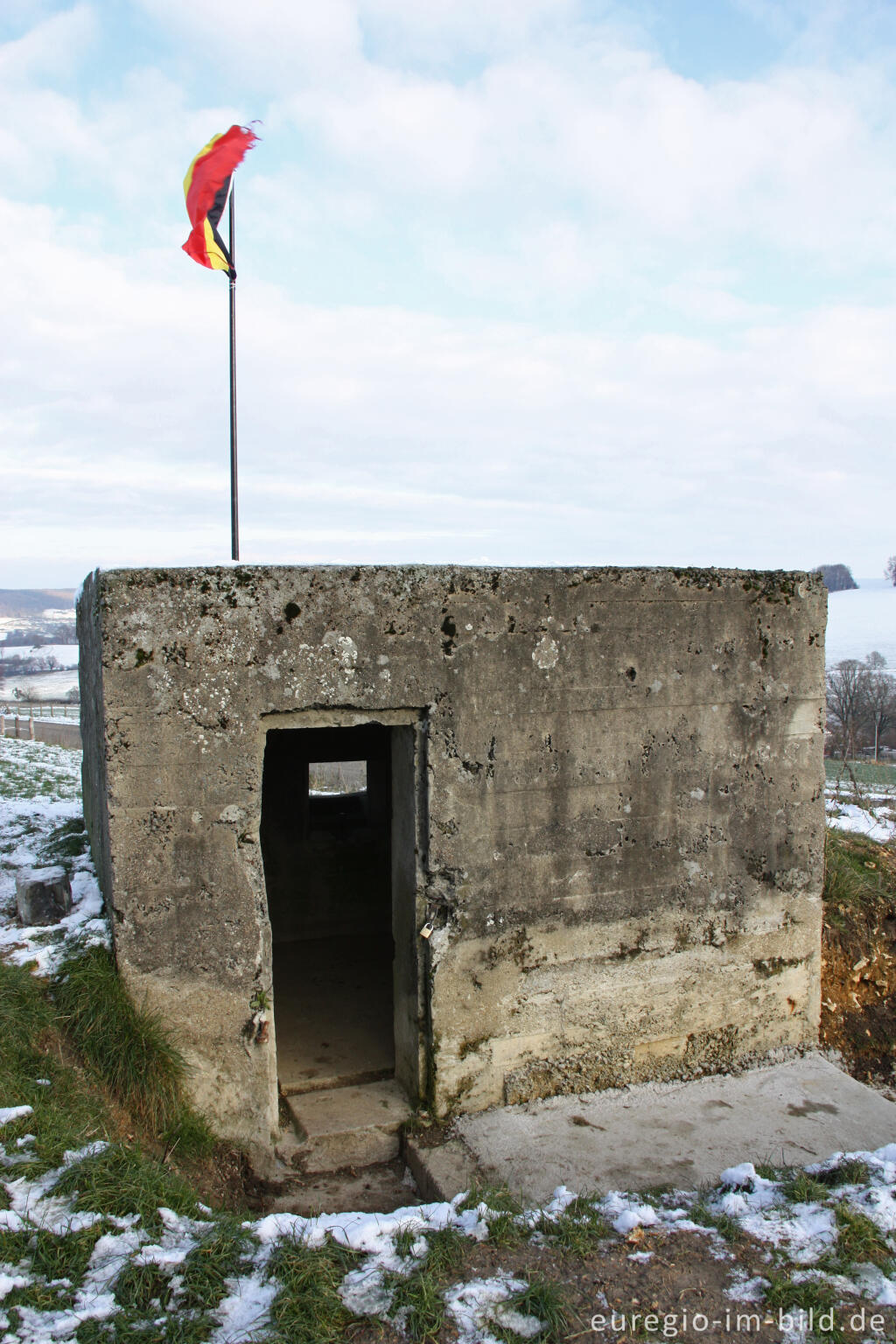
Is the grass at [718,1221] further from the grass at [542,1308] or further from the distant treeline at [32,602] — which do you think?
the distant treeline at [32,602]

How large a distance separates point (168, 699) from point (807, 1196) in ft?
Answer: 10.6

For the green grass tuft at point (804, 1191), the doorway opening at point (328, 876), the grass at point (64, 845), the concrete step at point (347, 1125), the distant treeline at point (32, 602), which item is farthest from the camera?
the distant treeline at point (32, 602)

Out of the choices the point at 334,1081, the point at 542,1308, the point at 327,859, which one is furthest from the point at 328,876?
the point at 542,1308

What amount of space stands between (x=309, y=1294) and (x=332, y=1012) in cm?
333

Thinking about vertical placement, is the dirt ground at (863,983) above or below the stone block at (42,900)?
below

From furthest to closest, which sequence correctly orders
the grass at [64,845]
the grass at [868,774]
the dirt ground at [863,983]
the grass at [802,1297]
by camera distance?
the grass at [868,774], the grass at [64,845], the dirt ground at [863,983], the grass at [802,1297]

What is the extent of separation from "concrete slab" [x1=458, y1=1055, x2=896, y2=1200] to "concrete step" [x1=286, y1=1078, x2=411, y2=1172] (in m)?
0.38

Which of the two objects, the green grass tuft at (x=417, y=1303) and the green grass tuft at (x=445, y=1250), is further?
the green grass tuft at (x=445, y=1250)

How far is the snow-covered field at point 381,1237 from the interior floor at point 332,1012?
5.58 feet

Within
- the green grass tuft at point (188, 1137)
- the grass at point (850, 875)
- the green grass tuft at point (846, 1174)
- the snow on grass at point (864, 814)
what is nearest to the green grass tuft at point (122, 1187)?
the green grass tuft at point (188, 1137)

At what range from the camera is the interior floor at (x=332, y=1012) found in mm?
5027

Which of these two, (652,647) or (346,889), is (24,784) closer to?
(346,889)

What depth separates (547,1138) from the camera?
4.36 m

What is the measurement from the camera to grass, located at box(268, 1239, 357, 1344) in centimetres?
253
